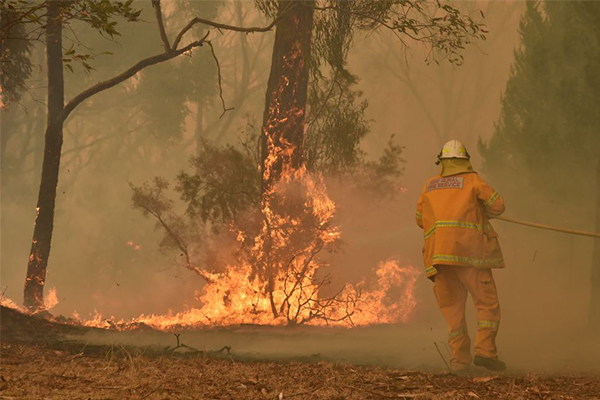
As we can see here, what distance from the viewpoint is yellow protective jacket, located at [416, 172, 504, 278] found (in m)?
7.60

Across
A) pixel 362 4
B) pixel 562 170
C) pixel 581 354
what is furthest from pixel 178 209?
pixel 581 354

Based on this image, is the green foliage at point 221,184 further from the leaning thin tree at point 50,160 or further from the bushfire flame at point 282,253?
the leaning thin tree at point 50,160

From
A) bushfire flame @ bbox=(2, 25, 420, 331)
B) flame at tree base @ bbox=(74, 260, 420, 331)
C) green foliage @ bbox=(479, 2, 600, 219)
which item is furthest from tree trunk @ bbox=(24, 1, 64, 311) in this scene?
green foliage @ bbox=(479, 2, 600, 219)

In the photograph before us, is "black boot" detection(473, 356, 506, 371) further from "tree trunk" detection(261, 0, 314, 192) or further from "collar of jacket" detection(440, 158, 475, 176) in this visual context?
"tree trunk" detection(261, 0, 314, 192)

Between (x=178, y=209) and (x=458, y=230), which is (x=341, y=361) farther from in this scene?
(x=178, y=209)

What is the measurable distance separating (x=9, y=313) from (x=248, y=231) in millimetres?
4466

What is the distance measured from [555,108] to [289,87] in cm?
763

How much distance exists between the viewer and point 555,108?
17.4 meters

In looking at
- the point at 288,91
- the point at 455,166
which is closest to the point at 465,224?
the point at 455,166

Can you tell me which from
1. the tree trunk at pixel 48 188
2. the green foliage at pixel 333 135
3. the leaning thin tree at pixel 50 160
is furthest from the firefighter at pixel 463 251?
the tree trunk at pixel 48 188

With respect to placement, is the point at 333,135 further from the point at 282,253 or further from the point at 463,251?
the point at 463,251

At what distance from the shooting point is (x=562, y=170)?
687 inches

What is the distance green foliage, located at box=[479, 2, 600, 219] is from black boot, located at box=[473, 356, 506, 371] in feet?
33.5

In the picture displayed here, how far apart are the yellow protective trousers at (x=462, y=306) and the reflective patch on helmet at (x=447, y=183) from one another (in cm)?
85
